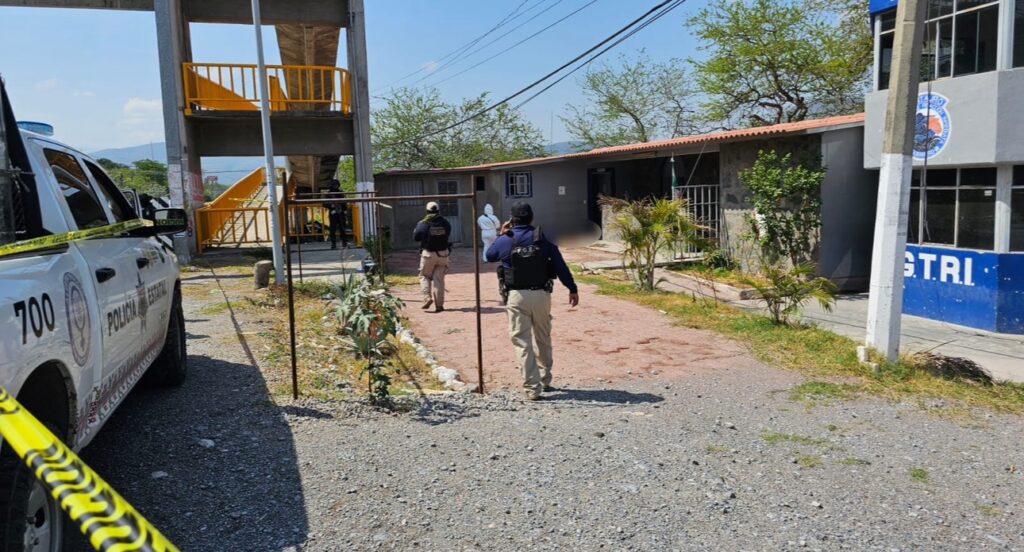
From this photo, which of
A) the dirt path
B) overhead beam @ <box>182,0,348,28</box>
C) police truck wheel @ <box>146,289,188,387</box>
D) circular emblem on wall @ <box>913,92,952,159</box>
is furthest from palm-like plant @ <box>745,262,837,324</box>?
overhead beam @ <box>182,0,348,28</box>

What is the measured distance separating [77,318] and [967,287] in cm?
1155

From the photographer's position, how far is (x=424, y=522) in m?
3.63

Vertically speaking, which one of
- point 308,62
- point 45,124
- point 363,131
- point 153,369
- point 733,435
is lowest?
point 733,435

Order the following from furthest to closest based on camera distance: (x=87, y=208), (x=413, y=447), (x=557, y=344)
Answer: (x=557, y=344), (x=413, y=447), (x=87, y=208)

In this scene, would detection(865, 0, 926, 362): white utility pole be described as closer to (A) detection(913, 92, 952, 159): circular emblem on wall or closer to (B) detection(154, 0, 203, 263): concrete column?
(A) detection(913, 92, 952, 159): circular emblem on wall

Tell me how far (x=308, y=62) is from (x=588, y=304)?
Answer: 502 inches

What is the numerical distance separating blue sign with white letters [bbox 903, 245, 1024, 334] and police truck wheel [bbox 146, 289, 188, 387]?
358 inches

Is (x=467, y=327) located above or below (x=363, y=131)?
below

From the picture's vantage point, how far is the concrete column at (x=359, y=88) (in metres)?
16.1

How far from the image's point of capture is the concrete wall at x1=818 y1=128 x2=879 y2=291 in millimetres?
12781

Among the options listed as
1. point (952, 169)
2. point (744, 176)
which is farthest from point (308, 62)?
point (952, 169)

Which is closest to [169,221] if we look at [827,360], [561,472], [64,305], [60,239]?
[60,239]

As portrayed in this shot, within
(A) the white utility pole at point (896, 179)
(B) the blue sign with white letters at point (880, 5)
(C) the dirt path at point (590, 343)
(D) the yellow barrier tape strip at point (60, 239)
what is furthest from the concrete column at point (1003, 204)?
(D) the yellow barrier tape strip at point (60, 239)

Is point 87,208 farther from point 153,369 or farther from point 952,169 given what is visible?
point 952,169
